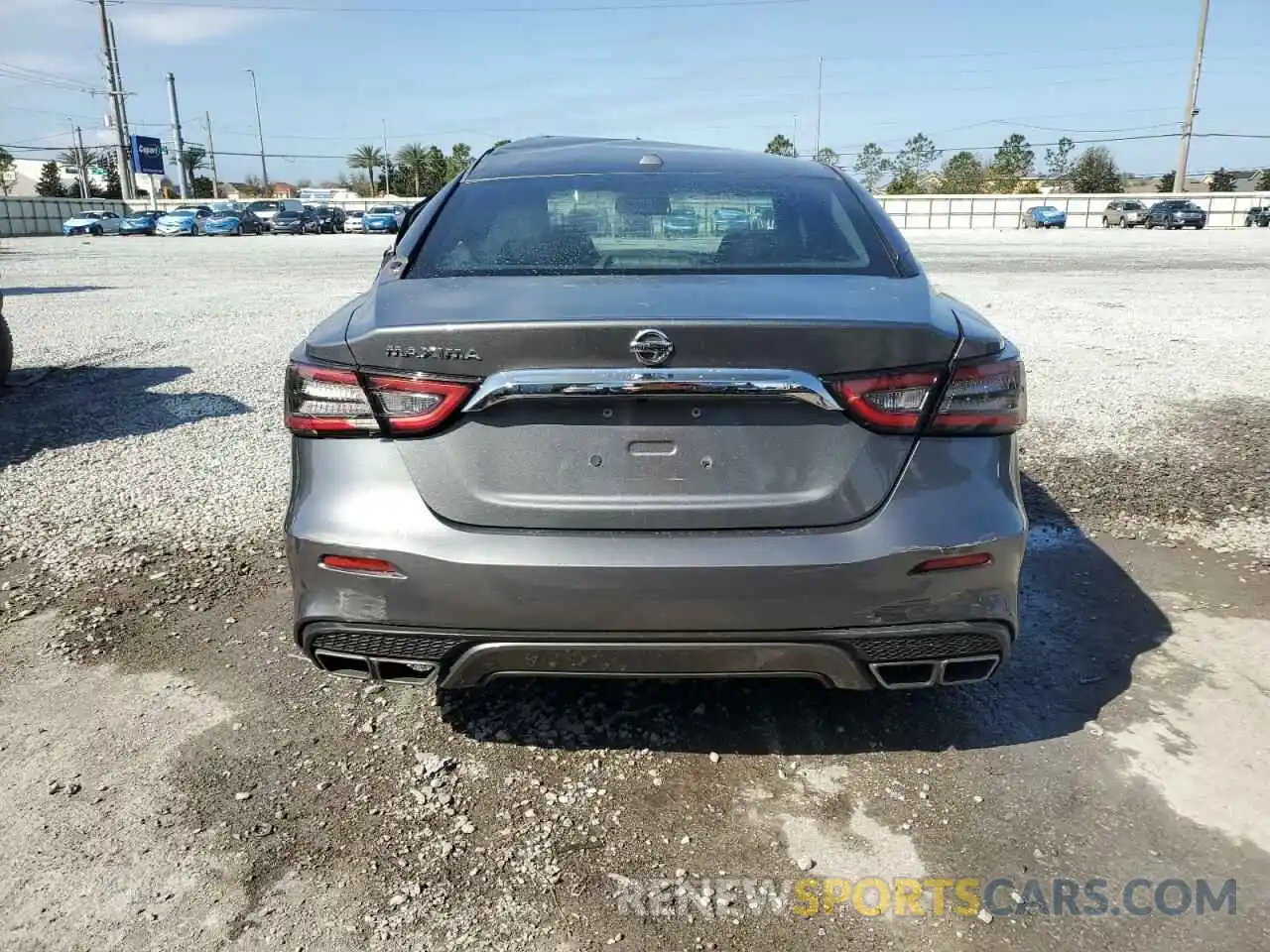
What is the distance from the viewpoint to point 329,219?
51.5 metres

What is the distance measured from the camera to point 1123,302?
12.8 m

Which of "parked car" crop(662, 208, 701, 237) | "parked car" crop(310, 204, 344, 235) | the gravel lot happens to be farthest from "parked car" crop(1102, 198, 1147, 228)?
"parked car" crop(662, 208, 701, 237)

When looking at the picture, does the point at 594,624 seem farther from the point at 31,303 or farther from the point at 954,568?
the point at 31,303

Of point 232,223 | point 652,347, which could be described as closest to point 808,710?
point 652,347

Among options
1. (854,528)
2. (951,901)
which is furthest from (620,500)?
(951,901)

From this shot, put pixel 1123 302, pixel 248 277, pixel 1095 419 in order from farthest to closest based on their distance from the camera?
pixel 248 277 < pixel 1123 302 < pixel 1095 419

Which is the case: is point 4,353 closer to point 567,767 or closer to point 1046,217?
point 567,767

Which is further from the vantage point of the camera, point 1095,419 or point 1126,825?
point 1095,419

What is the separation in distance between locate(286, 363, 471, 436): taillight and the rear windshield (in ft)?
1.85

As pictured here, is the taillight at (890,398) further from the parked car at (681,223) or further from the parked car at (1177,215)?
the parked car at (1177,215)

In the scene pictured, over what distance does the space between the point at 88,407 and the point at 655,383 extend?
6.07 m

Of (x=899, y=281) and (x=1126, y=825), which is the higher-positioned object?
(x=899, y=281)

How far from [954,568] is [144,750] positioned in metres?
2.36

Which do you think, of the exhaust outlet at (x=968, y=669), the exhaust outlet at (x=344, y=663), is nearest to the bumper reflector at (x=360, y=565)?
the exhaust outlet at (x=344, y=663)
